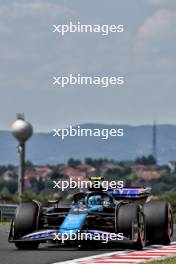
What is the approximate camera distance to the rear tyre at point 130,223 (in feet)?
68.9

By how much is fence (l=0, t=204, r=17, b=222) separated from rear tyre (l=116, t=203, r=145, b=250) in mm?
20241

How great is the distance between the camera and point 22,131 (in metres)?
66.4

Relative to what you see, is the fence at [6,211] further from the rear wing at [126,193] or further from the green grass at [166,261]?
the green grass at [166,261]

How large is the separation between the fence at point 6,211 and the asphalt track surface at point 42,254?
18.7m

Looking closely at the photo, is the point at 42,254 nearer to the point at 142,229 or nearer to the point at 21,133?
the point at 142,229

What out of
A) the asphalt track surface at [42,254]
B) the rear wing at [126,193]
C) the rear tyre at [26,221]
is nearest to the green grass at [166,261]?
the asphalt track surface at [42,254]

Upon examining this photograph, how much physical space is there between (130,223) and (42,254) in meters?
1.84

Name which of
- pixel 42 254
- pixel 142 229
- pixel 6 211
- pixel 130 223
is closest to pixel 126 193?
pixel 142 229

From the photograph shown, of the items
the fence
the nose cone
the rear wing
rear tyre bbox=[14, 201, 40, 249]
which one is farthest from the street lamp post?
rear tyre bbox=[14, 201, 40, 249]

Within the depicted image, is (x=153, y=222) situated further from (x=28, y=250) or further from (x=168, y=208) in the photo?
(x=28, y=250)

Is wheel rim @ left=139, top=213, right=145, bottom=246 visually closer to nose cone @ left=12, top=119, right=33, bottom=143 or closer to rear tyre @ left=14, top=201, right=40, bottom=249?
rear tyre @ left=14, top=201, right=40, bottom=249

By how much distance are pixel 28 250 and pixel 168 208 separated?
320 centimetres

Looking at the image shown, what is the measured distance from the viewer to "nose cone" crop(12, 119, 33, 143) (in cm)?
6650

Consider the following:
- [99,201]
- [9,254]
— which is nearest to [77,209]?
[99,201]
